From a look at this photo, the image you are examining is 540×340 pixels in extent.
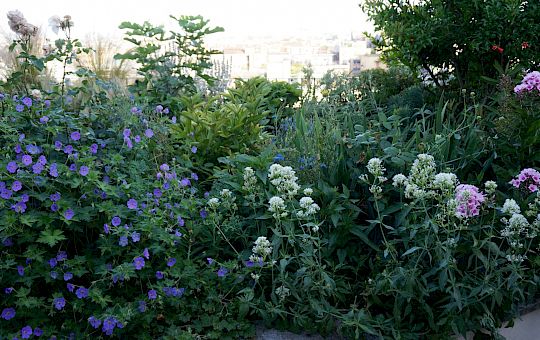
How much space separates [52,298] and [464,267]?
176 cm

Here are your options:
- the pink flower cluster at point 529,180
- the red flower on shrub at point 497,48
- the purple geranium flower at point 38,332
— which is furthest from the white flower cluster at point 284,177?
the red flower on shrub at point 497,48

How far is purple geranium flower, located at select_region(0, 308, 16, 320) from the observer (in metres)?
2.29

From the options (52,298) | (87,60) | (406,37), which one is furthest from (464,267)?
(87,60)

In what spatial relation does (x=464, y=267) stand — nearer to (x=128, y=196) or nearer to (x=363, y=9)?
(x=128, y=196)

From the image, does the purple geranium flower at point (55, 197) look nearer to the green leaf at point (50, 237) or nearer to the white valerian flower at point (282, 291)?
the green leaf at point (50, 237)

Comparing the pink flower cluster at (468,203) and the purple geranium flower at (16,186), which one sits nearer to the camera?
the pink flower cluster at (468,203)

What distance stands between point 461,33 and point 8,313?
4.19 meters

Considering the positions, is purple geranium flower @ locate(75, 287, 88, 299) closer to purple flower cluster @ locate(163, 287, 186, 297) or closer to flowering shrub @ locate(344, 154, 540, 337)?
purple flower cluster @ locate(163, 287, 186, 297)

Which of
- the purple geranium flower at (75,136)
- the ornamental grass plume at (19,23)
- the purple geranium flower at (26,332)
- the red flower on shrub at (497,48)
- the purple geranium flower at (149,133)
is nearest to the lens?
the purple geranium flower at (26,332)

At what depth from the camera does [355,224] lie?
266cm

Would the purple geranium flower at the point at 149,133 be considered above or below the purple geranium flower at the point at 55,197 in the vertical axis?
above

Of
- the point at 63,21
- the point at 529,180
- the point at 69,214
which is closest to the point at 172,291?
the point at 69,214

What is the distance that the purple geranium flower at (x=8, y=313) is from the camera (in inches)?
90.3

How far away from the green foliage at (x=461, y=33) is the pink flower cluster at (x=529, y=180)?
2639 mm
